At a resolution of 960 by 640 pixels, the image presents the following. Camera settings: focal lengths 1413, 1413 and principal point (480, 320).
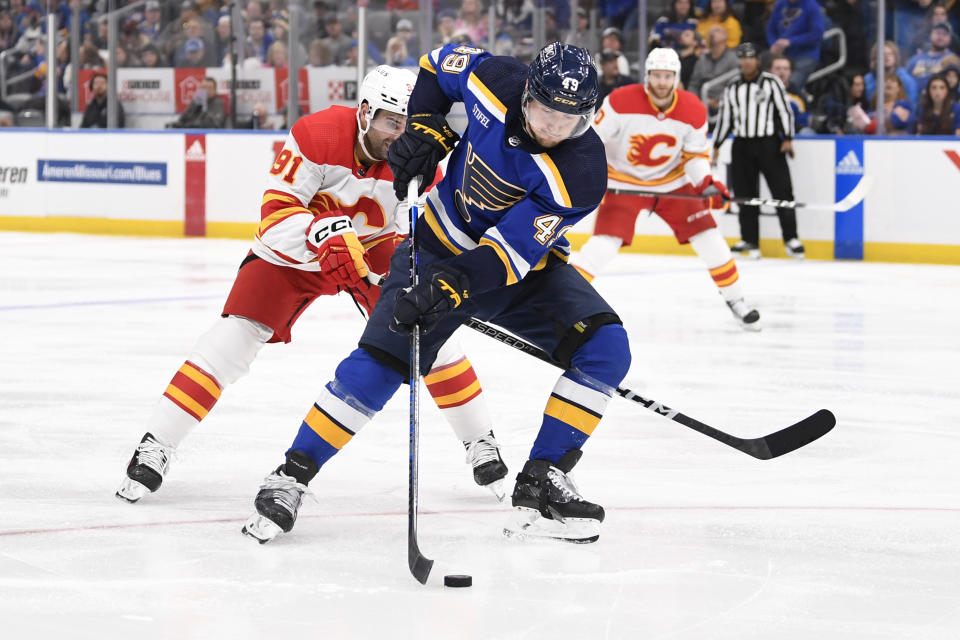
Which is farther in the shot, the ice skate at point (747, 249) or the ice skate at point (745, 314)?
the ice skate at point (747, 249)

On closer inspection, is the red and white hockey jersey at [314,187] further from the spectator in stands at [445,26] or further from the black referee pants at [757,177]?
the spectator in stands at [445,26]

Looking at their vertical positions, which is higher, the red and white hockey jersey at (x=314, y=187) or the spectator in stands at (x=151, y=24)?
the spectator in stands at (x=151, y=24)

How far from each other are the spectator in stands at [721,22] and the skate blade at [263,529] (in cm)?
763

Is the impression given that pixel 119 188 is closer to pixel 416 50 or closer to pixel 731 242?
pixel 416 50

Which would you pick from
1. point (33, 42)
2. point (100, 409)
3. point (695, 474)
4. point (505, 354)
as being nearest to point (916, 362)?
point (505, 354)

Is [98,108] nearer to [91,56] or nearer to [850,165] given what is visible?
[91,56]

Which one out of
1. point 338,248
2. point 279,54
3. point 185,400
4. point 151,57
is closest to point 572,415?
point 338,248

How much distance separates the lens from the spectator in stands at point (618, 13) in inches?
378

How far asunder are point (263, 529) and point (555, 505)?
536mm

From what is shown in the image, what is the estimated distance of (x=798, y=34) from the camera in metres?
9.27

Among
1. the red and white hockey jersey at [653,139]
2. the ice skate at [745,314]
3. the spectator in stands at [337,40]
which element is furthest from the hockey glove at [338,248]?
the spectator in stands at [337,40]

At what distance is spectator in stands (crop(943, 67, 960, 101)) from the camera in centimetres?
869

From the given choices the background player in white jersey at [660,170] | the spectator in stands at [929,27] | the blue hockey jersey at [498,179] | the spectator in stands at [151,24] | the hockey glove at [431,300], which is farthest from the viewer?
the spectator in stands at [151,24]

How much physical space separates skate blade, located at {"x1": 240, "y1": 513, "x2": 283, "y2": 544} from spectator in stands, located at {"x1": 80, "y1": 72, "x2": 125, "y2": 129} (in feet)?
29.1
